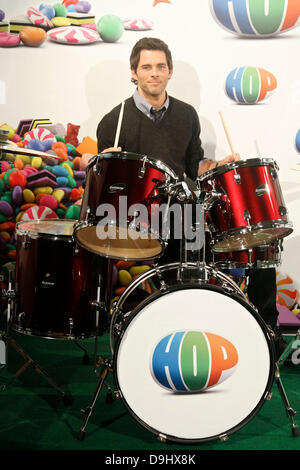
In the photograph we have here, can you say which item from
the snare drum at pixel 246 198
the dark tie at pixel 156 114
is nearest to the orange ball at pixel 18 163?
the dark tie at pixel 156 114

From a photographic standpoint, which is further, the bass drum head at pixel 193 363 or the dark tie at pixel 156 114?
the dark tie at pixel 156 114

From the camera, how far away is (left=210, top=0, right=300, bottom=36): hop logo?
347 centimetres

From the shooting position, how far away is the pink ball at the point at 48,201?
3.59 metres

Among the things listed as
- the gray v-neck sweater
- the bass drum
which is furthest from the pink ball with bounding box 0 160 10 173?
the bass drum

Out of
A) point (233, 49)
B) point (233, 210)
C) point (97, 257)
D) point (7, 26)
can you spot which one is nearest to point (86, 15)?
point (7, 26)

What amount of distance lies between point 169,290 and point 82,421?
82 centimetres

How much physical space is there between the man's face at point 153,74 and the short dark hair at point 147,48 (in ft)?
0.10

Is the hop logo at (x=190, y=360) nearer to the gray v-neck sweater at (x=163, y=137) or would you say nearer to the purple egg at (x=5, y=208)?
the gray v-neck sweater at (x=163, y=137)

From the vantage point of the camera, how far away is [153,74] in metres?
3.35

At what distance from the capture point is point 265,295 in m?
3.06

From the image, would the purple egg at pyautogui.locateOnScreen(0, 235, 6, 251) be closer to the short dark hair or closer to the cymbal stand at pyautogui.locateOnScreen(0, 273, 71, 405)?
the cymbal stand at pyautogui.locateOnScreen(0, 273, 71, 405)

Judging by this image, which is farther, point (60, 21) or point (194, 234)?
point (60, 21)

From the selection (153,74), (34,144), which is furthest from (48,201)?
(153,74)

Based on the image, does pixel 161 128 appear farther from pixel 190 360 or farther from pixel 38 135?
pixel 190 360
